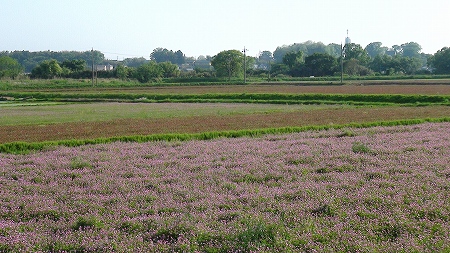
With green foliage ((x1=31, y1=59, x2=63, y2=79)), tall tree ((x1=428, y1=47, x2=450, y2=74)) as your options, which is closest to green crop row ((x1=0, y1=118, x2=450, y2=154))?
green foliage ((x1=31, y1=59, x2=63, y2=79))

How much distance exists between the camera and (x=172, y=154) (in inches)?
693

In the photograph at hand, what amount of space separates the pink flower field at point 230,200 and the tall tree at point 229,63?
12294 centimetres

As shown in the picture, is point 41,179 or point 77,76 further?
point 77,76

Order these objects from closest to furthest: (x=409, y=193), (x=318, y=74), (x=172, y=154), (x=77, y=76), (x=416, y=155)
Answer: (x=409, y=193), (x=416, y=155), (x=172, y=154), (x=77, y=76), (x=318, y=74)

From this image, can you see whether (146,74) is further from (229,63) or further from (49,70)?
(229,63)

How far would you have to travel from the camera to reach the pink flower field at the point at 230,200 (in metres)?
8.36

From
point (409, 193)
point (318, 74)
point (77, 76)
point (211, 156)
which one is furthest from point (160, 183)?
point (318, 74)

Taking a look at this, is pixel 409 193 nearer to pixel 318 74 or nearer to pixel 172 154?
pixel 172 154

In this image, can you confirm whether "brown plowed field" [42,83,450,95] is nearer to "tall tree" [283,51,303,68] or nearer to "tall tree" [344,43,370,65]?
"tall tree" [283,51,303,68]

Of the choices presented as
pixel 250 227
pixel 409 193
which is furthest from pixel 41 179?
pixel 409 193

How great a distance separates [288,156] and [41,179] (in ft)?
25.7

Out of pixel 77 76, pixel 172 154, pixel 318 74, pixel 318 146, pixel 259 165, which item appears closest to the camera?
pixel 259 165

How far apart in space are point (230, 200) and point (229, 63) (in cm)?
12975

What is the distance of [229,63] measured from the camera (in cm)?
13912
